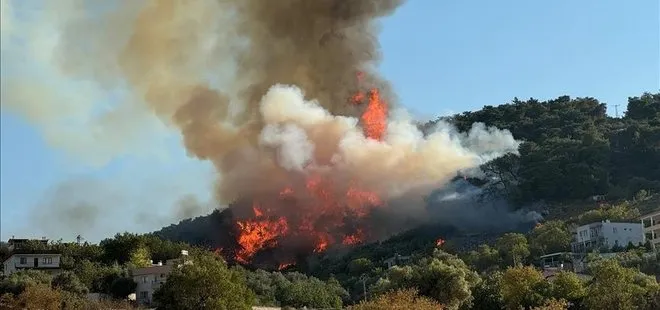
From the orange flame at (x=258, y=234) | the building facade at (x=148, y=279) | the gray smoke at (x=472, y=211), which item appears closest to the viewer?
the building facade at (x=148, y=279)

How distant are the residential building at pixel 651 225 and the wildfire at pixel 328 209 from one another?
1361 inches

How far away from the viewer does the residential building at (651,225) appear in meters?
84.4

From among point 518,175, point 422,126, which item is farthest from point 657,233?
point 422,126

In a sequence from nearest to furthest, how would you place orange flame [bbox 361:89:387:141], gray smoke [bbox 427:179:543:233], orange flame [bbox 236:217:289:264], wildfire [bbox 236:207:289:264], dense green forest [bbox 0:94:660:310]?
1. dense green forest [bbox 0:94:660:310]
2. orange flame [bbox 236:217:289:264]
3. wildfire [bbox 236:207:289:264]
4. gray smoke [bbox 427:179:543:233]
5. orange flame [bbox 361:89:387:141]

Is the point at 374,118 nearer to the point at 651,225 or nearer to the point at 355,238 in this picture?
the point at 355,238

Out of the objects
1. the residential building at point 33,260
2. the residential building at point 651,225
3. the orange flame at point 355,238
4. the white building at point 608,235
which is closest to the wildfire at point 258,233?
the orange flame at point 355,238

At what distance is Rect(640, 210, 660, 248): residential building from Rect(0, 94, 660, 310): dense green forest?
12.7 feet

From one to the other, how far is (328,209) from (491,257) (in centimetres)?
3069

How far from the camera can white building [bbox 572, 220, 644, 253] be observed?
283ft

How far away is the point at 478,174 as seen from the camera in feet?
383

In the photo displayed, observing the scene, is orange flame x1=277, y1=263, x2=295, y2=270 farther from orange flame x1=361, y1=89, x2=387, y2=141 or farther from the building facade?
the building facade

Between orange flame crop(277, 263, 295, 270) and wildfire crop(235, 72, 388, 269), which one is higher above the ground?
wildfire crop(235, 72, 388, 269)

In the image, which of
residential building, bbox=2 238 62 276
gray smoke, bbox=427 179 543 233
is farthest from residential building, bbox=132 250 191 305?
gray smoke, bbox=427 179 543 233

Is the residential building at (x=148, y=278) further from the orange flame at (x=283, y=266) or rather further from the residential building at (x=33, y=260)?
the orange flame at (x=283, y=266)
